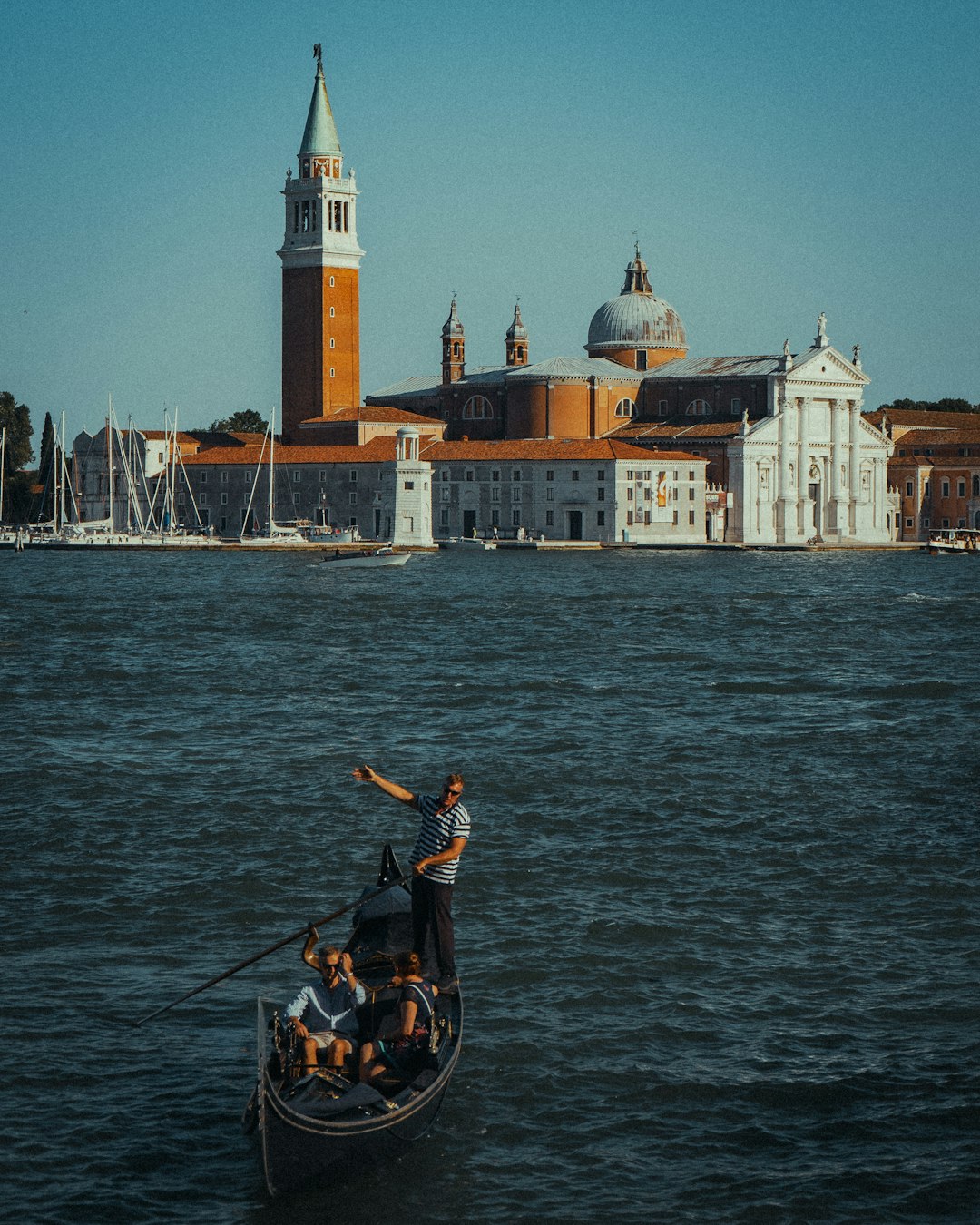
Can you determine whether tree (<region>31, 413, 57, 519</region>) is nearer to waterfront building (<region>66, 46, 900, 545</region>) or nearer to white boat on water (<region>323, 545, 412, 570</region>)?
waterfront building (<region>66, 46, 900, 545</region>)

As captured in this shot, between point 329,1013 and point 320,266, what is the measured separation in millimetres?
87193

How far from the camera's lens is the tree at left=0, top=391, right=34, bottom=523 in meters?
97.4

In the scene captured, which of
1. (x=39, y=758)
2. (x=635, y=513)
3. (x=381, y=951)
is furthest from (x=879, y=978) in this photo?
(x=635, y=513)

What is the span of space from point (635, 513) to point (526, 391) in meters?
10.2

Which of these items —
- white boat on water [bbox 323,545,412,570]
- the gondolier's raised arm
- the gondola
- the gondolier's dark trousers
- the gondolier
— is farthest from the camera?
white boat on water [bbox 323,545,412,570]

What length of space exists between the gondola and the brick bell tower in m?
87.0

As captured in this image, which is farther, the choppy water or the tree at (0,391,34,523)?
the tree at (0,391,34,523)

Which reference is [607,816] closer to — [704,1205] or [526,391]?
[704,1205]

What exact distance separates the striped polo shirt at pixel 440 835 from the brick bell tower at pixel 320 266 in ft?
281

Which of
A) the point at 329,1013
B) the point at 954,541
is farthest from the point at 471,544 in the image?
the point at 329,1013

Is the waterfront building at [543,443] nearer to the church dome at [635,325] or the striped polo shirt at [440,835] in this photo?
the church dome at [635,325]

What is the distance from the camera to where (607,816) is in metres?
18.1

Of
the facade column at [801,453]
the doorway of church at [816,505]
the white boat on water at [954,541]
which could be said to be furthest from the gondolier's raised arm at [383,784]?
the white boat on water at [954,541]

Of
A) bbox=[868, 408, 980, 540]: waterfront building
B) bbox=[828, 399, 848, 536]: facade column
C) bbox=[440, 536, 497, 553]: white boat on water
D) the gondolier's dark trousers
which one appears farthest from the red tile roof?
the gondolier's dark trousers
